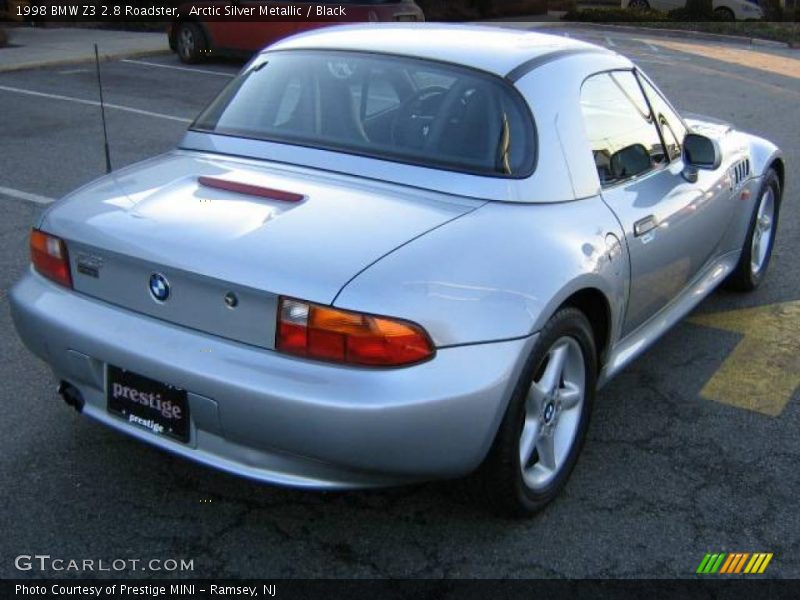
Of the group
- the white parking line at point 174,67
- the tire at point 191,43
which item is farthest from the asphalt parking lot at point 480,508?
the tire at point 191,43

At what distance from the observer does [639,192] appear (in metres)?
3.60

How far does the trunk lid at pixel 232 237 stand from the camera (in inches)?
102

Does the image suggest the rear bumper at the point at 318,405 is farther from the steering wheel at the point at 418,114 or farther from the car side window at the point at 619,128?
the car side window at the point at 619,128

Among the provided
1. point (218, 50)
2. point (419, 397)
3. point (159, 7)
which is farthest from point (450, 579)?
point (159, 7)

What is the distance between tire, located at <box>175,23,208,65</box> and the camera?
1434cm

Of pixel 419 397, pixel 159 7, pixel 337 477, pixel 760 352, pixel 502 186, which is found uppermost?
pixel 502 186

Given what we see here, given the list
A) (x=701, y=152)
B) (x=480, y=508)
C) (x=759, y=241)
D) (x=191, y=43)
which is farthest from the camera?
(x=191, y=43)

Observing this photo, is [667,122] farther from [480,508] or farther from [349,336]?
[349,336]

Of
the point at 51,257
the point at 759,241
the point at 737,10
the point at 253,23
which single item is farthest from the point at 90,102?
the point at 737,10

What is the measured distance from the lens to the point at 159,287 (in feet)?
9.02

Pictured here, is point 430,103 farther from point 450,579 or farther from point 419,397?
point 450,579

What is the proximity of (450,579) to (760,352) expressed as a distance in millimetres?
2398

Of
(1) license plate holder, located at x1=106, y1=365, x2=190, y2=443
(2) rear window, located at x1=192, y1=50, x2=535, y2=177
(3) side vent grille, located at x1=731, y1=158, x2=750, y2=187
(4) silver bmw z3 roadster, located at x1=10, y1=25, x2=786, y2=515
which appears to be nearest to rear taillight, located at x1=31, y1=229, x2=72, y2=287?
(4) silver bmw z3 roadster, located at x1=10, y1=25, x2=786, y2=515

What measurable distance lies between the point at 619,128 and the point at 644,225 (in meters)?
0.45
